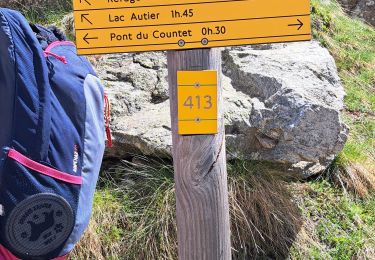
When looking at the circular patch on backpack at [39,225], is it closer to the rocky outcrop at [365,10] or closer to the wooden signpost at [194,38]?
the wooden signpost at [194,38]

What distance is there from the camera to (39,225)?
2137mm

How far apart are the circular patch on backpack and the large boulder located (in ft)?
5.35

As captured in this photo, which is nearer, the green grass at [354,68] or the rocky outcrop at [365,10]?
the green grass at [354,68]

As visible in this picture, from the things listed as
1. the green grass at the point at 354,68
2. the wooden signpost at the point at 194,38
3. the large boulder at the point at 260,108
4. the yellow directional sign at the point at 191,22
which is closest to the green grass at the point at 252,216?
the large boulder at the point at 260,108

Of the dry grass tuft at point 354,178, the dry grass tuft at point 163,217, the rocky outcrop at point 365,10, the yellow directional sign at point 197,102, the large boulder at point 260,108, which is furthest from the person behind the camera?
the rocky outcrop at point 365,10

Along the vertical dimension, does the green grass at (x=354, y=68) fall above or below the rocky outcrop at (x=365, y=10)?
below

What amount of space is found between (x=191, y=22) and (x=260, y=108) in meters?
1.93

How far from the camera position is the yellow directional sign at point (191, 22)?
196cm

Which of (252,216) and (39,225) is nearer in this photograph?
(39,225)

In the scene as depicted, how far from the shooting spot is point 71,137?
2223 millimetres

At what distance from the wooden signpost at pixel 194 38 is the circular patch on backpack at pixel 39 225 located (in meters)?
0.51

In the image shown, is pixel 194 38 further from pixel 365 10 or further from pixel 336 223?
pixel 365 10

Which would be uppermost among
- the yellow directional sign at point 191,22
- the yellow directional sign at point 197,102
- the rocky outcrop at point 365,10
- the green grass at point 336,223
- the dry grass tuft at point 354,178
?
the rocky outcrop at point 365,10

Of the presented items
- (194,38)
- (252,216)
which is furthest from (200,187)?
(252,216)
